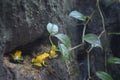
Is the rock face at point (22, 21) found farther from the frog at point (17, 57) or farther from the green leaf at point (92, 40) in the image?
the green leaf at point (92, 40)

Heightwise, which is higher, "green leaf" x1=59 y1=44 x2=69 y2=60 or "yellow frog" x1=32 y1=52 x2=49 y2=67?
"green leaf" x1=59 y1=44 x2=69 y2=60

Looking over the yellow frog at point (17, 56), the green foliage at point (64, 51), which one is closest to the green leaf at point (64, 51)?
the green foliage at point (64, 51)

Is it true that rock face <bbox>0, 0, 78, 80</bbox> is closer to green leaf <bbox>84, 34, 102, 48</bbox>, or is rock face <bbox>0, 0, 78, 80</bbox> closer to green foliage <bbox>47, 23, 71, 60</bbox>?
green foliage <bbox>47, 23, 71, 60</bbox>

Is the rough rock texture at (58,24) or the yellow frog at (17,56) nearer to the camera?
the rough rock texture at (58,24)

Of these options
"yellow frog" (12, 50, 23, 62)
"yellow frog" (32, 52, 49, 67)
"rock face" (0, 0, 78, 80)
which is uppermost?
"rock face" (0, 0, 78, 80)

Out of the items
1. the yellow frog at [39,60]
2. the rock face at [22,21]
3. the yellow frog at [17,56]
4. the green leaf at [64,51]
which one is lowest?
the yellow frog at [39,60]

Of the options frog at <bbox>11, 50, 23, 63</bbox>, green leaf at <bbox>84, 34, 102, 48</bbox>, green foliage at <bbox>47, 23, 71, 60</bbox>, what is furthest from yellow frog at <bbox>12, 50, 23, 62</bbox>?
green leaf at <bbox>84, 34, 102, 48</bbox>

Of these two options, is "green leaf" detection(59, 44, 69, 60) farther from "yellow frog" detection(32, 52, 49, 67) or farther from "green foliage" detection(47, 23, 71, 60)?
"yellow frog" detection(32, 52, 49, 67)

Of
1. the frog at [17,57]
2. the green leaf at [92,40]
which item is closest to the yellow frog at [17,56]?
the frog at [17,57]

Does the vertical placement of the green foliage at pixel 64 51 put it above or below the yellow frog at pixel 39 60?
above

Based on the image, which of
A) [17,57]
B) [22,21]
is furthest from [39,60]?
[22,21]

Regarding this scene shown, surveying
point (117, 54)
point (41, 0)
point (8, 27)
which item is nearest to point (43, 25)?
point (41, 0)

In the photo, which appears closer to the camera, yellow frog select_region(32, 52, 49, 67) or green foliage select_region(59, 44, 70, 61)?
green foliage select_region(59, 44, 70, 61)
